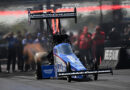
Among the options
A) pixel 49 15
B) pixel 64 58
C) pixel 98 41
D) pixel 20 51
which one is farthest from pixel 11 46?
pixel 64 58

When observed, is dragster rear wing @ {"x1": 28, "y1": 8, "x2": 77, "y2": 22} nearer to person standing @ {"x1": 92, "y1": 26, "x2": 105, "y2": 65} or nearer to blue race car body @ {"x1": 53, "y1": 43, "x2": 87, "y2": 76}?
blue race car body @ {"x1": 53, "y1": 43, "x2": 87, "y2": 76}

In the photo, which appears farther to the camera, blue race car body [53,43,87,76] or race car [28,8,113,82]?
blue race car body [53,43,87,76]

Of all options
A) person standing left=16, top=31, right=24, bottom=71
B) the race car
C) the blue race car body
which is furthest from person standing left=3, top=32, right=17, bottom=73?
the blue race car body

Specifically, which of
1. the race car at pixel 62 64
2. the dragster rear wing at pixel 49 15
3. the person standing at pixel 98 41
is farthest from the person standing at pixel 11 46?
the race car at pixel 62 64

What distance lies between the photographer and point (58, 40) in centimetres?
2048

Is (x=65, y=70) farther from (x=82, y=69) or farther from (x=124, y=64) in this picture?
(x=124, y=64)

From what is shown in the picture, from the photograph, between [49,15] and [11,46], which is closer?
[49,15]

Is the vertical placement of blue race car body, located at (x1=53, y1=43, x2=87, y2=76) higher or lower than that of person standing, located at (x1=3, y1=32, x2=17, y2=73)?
lower

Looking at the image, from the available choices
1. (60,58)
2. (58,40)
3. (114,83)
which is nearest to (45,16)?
(58,40)

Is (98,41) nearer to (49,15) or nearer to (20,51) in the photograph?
(20,51)

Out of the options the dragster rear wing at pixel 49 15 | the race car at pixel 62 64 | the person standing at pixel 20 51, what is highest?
the dragster rear wing at pixel 49 15

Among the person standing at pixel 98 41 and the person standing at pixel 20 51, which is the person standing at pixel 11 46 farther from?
the person standing at pixel 98 41

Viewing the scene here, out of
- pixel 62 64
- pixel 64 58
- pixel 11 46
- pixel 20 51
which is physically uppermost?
pixel 11 46

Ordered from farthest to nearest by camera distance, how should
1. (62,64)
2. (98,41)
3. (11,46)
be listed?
(98,41) → (11,46) → (62,64)
